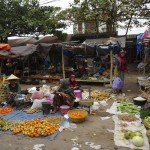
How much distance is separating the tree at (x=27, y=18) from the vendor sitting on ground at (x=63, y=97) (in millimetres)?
9554

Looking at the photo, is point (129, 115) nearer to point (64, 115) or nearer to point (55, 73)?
point (64, 115)

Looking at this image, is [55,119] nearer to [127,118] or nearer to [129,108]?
[127,118]

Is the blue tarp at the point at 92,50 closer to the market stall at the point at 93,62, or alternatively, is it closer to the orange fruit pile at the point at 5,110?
the market stall at the point at 93,62

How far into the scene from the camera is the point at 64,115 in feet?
20.9

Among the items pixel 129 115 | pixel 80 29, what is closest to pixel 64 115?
pixel 129 115

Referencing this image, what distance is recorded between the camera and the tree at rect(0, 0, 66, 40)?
15587 millimetres

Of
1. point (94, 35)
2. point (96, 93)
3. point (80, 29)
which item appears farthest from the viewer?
point (80, 29)

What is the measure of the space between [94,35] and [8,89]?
44.8 ft

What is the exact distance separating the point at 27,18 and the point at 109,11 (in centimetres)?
587

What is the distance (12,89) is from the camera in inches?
305

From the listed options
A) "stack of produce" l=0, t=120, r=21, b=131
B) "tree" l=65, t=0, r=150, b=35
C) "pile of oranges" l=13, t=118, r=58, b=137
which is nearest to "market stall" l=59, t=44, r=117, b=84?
"tree" l=65, t=0, r=150, b=35

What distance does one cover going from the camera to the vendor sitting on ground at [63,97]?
6.83m

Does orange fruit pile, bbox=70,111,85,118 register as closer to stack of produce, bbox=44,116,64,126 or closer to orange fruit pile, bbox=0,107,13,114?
stack of produce, bbox=44,116,64,126

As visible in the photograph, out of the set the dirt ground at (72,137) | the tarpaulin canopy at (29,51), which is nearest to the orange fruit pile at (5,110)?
the dirt ground at (72,137)
